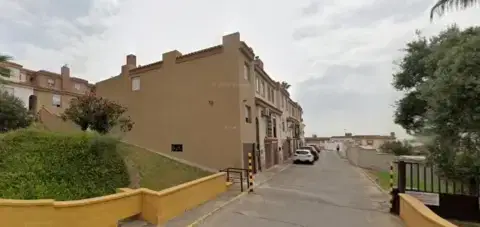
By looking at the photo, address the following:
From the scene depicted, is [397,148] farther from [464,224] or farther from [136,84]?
[136,84]

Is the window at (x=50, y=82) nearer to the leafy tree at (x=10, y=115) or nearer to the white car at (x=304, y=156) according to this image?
the leafy tree at (x=10, y=115)

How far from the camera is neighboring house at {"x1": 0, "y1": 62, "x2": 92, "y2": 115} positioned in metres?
33.6

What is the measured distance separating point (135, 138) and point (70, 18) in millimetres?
8967

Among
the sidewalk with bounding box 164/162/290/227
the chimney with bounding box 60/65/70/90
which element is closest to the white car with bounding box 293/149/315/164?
the sidewalk with bounding box 164/162/290/227

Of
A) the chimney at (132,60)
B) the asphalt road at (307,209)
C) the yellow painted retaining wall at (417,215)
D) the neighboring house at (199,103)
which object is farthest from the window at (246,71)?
the yellow painted retaining wall at (417,215)

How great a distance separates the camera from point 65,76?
4022 cm

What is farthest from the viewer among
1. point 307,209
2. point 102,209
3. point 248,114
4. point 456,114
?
point 248,114

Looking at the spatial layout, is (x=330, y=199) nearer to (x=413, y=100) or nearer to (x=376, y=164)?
(x=413, y=100)

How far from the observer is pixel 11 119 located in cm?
2138

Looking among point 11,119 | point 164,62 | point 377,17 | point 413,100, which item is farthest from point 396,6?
point 11,119

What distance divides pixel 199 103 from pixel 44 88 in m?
26.5

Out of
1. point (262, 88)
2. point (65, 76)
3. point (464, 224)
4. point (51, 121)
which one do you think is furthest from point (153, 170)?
point (65, 76)

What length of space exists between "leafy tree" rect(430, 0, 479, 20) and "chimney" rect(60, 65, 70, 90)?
41.8 metres

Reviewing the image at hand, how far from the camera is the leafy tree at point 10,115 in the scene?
2091 centimetres
